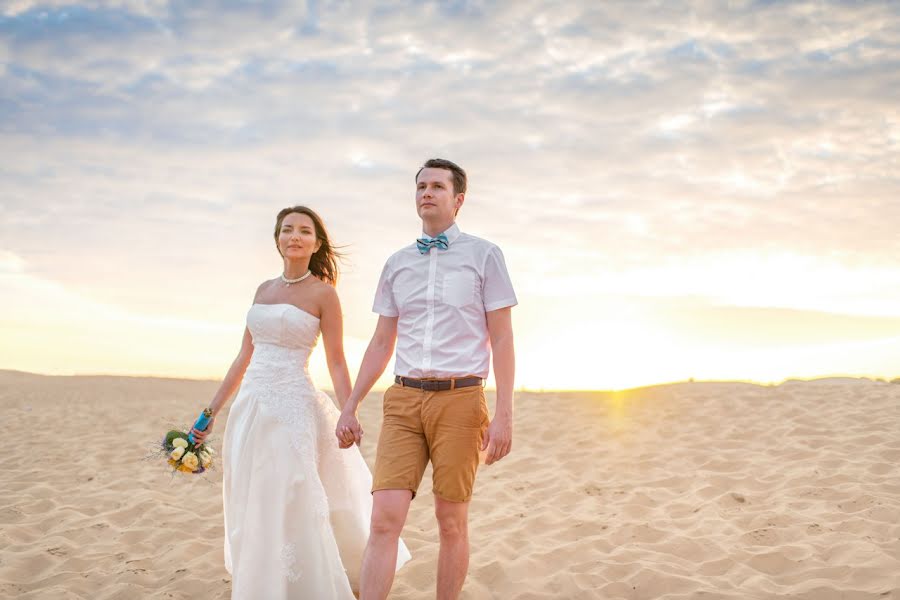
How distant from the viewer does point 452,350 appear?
11.2ft

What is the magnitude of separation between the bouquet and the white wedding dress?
29 centimetres

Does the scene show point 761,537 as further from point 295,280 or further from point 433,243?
point 295,280

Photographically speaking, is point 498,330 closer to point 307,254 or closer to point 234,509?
point 307,254

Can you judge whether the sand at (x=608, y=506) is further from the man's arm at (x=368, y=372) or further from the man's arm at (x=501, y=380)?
the man's arm at (x=501, y=380)

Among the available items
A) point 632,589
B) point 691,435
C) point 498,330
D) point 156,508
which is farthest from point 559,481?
point 498,330

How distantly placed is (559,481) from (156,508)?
13.3ft

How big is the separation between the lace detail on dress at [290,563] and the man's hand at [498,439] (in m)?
1.31

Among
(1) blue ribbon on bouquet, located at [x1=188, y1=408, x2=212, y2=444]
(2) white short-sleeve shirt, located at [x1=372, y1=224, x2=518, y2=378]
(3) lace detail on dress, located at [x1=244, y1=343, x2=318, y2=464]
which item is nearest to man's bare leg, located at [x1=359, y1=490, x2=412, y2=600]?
(2) white short-sleeve shirt, located at [x1=372, y1=224, x2=518, y2=378]

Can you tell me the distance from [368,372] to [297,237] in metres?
1.04

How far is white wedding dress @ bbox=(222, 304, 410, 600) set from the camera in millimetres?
3828

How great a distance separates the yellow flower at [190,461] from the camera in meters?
4.30

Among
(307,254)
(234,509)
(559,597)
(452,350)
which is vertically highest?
(307,254)

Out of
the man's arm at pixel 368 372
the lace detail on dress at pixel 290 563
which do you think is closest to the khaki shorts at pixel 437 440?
the man's arm at pixel 368 372

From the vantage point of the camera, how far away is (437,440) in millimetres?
3363
